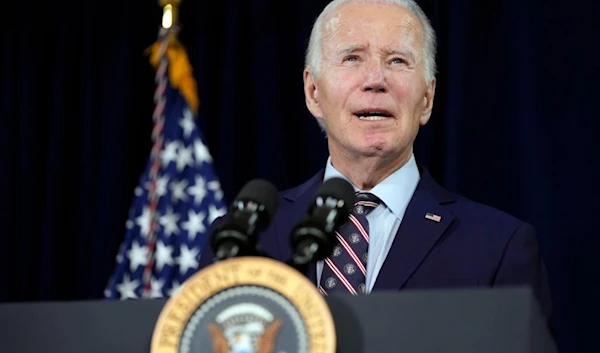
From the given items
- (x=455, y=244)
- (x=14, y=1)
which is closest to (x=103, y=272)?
(x=14, y=1)

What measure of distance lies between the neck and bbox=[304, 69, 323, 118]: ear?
0.47ft

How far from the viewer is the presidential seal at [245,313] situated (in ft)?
3.74

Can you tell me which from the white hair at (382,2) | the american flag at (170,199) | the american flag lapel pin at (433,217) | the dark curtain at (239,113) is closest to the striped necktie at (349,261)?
the american flag lapel pin at (433,217)

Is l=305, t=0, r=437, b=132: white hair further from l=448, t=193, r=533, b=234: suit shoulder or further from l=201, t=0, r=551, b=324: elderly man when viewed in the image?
l=448, t=193, r=533, b=234: suit shoulder

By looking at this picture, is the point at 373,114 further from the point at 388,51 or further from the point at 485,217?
the point at 485,217

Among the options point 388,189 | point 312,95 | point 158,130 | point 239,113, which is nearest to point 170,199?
point 158,130

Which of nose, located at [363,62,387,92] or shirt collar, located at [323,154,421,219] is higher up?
nose, located at [363,62,387,92]

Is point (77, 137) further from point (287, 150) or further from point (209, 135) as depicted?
point (287, 150)

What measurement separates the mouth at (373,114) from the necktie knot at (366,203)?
0.16 m

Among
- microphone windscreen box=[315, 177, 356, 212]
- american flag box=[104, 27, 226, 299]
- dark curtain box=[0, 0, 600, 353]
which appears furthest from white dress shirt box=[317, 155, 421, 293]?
american flag box=[104, 27, 226, 299]

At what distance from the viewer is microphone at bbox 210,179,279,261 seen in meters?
1.26

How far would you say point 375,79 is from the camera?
2078 mm

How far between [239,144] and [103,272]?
27.2 inches

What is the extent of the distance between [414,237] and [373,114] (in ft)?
0.99
